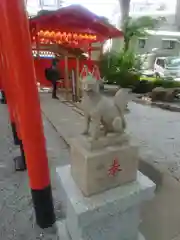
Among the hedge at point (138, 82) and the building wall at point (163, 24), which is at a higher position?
the building wall at point (163, 24)

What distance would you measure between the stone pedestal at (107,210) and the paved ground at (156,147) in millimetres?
208

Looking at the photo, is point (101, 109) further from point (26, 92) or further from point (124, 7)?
point (124, 7)

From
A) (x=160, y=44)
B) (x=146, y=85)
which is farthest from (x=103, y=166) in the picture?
(x=160, y=44)

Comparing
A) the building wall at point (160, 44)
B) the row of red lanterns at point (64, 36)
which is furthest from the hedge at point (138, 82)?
the building wall at point (160, 44)

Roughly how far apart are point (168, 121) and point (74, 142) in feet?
8.77

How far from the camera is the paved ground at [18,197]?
4.22 ft

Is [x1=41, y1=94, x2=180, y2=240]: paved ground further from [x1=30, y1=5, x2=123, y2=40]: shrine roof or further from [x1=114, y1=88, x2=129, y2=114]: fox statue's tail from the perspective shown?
[x1=30, y1=5, x2=123, y2=40]: shrine roof

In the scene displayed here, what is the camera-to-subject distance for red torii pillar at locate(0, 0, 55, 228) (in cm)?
104

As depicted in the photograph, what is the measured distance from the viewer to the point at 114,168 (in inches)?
37.4

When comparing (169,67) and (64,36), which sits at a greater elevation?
(64,36)

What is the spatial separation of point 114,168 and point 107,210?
16 centimetres

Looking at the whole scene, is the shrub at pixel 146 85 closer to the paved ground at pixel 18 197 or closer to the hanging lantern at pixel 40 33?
the hanging lantern at pixel 40 33

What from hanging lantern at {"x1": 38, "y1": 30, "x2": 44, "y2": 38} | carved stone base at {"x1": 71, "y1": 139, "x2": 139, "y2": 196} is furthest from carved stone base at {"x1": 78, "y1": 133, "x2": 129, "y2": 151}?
hanging lantern at {"x1": 38, "y1": 30, "x2": 44, "y2": 38}

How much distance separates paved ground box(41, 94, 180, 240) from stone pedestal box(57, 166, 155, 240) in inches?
8.2
